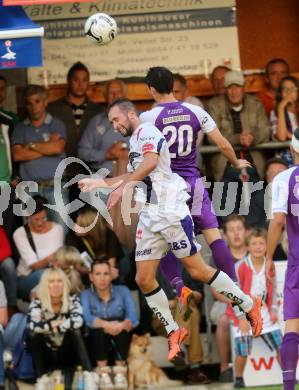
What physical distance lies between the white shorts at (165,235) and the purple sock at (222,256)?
522mm

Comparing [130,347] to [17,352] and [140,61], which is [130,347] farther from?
[140,61]

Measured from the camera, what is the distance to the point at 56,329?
12977mm

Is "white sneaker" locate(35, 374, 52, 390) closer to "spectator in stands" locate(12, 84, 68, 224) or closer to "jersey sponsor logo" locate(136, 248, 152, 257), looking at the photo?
"spectator in stands" locate(12, 84, 68, 224)

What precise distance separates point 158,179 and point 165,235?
19.0 inches

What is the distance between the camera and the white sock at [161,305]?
409 inches

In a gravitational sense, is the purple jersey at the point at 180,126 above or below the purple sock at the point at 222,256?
above

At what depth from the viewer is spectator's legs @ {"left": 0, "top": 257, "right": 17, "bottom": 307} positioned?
43.9 feet

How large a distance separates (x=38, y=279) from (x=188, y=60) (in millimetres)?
3584

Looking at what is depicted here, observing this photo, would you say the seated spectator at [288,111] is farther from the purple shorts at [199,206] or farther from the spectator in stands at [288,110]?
the purple shorts at [199,206]

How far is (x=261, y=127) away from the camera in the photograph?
46.4 feet

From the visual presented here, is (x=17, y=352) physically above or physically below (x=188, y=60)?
below

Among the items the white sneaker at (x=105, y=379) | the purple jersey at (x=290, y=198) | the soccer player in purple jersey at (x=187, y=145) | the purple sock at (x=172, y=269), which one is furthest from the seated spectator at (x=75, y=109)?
the purple jersey at (x=290, y=198)

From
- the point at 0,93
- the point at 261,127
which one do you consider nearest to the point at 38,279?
the point at 0,93

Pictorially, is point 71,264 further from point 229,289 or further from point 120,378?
point 229,289
